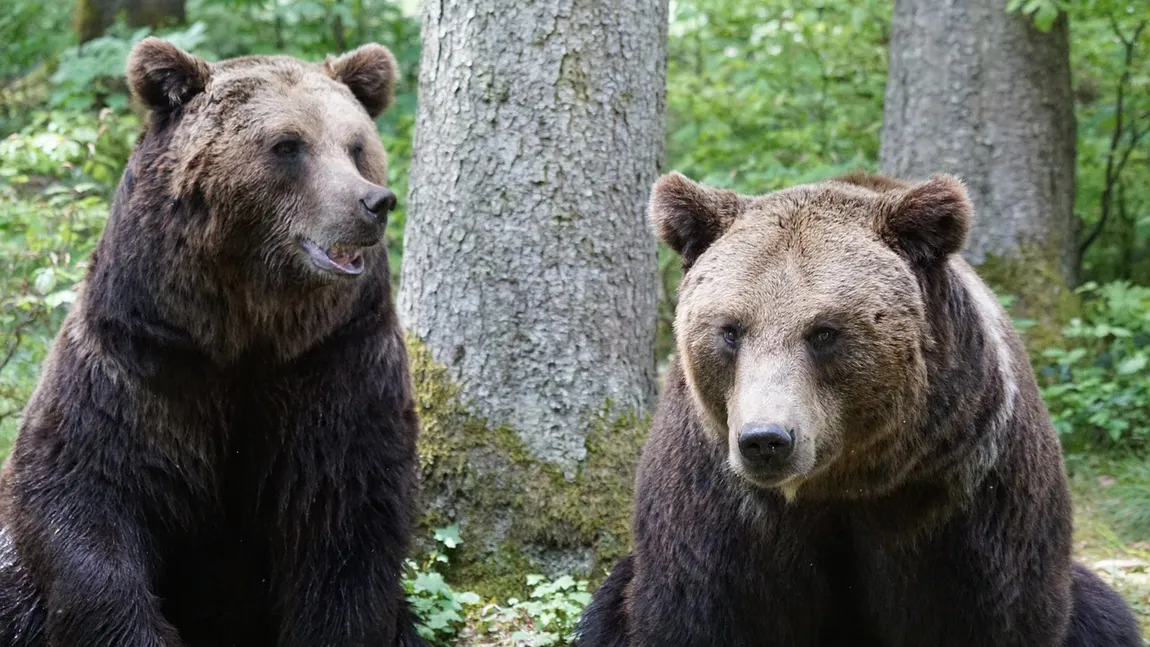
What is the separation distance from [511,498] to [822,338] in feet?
7.92

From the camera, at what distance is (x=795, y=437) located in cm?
374

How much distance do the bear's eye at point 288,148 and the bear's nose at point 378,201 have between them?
13.5 inches

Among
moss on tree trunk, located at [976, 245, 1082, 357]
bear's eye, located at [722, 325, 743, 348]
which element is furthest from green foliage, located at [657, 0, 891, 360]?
bear's eye, located at [722, 325, 743, 348]

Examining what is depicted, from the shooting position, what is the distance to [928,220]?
4.02 meters

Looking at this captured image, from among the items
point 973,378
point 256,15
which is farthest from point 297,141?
point 256,15

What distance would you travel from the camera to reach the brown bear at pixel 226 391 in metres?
4.52

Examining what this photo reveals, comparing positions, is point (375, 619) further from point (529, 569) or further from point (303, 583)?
point (529, 569)

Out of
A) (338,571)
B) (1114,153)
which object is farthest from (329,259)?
(1114,153)

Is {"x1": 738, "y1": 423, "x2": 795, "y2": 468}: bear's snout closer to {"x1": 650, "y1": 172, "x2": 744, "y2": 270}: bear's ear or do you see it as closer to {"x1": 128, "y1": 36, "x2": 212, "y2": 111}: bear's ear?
{"x1": 650, "y1": 172, "x2": 744, "y2": 270}: bear's ear

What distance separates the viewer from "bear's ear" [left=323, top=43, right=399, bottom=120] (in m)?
5.03

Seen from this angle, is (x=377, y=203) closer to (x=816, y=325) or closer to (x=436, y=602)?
(x=816, y=325)

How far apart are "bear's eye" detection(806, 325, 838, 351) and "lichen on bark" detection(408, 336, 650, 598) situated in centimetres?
223

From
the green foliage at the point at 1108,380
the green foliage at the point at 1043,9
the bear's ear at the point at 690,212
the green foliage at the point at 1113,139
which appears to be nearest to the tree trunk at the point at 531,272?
the bear's ear at the point at 690,212

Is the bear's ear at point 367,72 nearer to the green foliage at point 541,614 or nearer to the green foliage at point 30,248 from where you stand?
the green foliage at point 541,614
